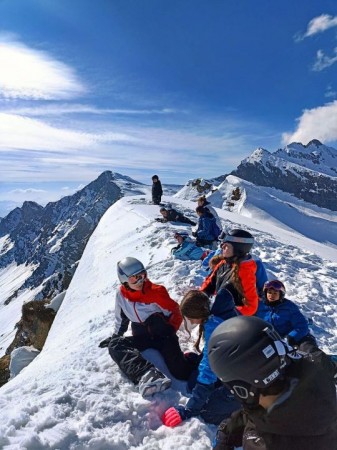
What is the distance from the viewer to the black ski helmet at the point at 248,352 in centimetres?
269

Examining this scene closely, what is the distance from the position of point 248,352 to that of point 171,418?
2.66 m

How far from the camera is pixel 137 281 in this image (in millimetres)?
6484

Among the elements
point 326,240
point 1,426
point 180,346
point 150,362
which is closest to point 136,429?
point 150,362

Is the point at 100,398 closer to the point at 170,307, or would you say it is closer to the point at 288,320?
the point at 170,307

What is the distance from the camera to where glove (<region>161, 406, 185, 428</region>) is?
481cm

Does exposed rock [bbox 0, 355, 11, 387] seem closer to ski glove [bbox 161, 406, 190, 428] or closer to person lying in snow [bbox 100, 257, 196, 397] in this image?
person lying in snow [bbox 100, 257, 196, 397]

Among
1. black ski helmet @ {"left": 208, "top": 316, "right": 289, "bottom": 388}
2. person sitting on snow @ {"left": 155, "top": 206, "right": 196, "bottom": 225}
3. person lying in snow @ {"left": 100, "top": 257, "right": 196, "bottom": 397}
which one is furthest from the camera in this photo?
person sitting on snow @ {"left": 155, "top": 206, "right": 196, "bottom": 225}

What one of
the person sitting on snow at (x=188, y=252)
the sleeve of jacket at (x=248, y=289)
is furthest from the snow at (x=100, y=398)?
the sleeve of jacket at (x=248, y=289)

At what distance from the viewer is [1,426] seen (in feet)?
14.9

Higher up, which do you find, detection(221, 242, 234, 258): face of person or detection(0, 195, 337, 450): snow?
detection(221, 242, 234, 258): face of person

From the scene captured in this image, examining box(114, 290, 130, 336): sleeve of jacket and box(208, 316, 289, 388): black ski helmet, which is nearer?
box(208, 316, 289, 388): black ski helmet

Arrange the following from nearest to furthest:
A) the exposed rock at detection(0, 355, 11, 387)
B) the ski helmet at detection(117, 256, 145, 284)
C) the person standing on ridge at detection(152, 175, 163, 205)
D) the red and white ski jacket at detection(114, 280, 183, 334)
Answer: the ski helmet at detection(117, 256, 145, 284) → the red and white ski jacket at detection(114, 280, 183, 334) → the exposed rock at detection(0, 355, 11, 387) → the person standing on ridge at detection(152, 175, 163, 205)

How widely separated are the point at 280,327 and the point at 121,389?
9.92 feet

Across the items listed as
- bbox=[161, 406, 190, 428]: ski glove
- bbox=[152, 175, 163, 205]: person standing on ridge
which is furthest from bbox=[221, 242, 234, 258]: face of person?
bbox=[152, 175, 163, 205]: person standing on ridge
